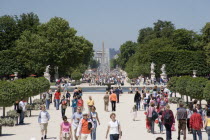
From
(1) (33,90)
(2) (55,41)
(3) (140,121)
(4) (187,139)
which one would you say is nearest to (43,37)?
(2) (55,41)

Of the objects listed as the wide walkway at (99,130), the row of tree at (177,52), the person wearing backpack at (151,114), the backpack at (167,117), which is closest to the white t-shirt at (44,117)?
the wide walkway at (99,130)

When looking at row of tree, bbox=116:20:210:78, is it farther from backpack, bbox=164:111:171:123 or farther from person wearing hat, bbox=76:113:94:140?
person wearing hat, bbox=76:113:94:140

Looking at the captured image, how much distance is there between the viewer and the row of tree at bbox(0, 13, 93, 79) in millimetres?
68625

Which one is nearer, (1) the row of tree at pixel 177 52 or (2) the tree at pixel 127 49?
(1) the row of tree at pixel 177 52

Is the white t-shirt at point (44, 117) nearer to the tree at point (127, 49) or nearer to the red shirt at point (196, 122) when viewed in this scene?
the red shirt at point (196, 122)

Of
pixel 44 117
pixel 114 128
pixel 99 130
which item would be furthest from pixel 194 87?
pixel 114 128

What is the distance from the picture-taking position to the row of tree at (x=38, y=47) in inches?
2702

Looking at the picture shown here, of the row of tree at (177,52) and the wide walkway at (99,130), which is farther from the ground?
the row of tree at (177,52)

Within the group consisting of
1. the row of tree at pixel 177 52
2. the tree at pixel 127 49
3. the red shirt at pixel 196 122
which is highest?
the tree at pixel 127 49

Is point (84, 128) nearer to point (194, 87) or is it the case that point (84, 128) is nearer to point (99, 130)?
point (99, 130)

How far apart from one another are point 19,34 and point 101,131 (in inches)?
2489

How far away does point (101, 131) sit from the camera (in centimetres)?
1891

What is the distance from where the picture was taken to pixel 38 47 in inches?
2726

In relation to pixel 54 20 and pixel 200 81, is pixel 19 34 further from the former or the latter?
pixel 200 81
